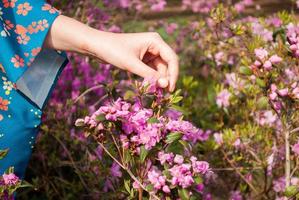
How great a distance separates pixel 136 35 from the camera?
190 centimetres

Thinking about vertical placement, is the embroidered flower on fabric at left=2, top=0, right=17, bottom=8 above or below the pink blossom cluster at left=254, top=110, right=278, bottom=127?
above

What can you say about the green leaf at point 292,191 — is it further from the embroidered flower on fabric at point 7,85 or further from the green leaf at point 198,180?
the embroidered flower on fabric at point 7,85

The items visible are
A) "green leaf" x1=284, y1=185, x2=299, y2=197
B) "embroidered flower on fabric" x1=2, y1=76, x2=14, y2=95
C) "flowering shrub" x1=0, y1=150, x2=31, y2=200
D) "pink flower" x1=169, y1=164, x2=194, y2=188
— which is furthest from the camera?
"green leaf" x1=284, y1=185, x2=299, y2=197

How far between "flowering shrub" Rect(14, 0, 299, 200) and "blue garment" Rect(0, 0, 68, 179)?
0.22 meters

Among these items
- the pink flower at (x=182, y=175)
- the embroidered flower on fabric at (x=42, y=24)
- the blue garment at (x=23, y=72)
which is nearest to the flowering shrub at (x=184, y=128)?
the pink flower at (x=182, y=175)

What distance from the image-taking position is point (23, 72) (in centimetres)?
205

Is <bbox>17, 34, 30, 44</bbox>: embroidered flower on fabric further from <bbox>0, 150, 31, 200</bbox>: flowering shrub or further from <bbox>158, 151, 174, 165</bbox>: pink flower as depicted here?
<bbox>158, 151, 174, 165</bbox>: pink flower

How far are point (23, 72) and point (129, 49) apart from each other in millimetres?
406

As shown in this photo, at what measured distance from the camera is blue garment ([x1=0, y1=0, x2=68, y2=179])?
6.64ft

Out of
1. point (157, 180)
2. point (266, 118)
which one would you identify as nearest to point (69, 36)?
point (157, 180)

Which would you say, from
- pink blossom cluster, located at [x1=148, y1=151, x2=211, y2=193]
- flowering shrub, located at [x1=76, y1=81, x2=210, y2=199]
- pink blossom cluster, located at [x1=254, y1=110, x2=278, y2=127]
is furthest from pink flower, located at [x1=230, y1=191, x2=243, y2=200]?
pink blossom cluster, located at [x1=148, y1=151, x2=211, y2=193]

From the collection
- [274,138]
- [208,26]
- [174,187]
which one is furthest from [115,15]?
[174,187]

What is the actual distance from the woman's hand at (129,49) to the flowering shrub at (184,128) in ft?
0.24

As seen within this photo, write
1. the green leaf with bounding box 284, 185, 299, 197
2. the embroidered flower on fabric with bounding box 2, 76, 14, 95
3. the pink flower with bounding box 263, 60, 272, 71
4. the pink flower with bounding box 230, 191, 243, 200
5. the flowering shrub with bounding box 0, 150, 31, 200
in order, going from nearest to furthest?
the flowering shrub with bounding box 0, 150, 31, 200, the embroidered flower on fabric with bounding box 2, 76, 14, 95, the green leaf with bounding box 284, 185, 299, 197, the pink flower with bounding box 263, 60, 272, 71, the pink flower with bounding box 230, 191, 243, 200
